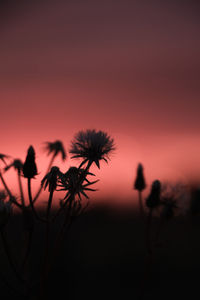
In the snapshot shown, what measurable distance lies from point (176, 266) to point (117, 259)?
3.22 metres

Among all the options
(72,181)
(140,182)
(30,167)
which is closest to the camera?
(72,181)

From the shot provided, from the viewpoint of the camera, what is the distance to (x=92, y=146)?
297cm

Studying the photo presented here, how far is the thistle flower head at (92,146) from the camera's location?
296cm

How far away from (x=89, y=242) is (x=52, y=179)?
562 inches

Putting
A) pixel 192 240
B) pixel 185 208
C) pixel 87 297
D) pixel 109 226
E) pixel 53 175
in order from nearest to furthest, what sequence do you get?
pixel 53 175 < pixel 185 208 < pixel 87 297 < pixel 192 240 < pixel 109 226

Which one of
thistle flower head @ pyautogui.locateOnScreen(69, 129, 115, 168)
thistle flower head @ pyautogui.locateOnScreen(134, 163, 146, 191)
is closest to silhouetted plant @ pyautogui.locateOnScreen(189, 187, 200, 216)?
thistle flower head @ pyautogui.locateOnScreen(134, 163, 146, 191)

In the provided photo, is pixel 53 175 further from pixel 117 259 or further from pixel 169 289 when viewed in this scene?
pixel 117 259

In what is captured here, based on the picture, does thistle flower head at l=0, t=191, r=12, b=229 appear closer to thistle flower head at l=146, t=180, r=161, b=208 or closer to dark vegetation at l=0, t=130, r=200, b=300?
dark vegetation at l=0, t=130, r=200, b=300

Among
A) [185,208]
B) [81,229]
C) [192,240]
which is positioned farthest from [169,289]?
[185,208]

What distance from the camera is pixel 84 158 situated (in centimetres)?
302

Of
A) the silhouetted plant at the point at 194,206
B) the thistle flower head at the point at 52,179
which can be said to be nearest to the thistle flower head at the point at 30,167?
the thistle flower head at the point at 52,179

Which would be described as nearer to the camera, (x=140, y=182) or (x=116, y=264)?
(x=140, y=182)

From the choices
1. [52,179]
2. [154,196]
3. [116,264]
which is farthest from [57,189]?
[116,264]

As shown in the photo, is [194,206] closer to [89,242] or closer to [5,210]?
[5,210]
